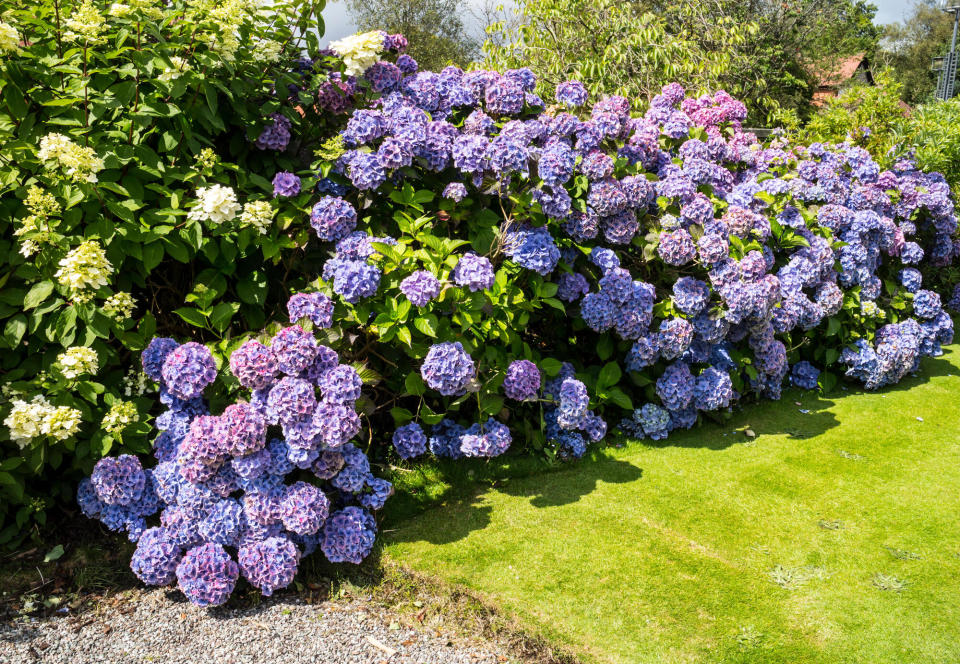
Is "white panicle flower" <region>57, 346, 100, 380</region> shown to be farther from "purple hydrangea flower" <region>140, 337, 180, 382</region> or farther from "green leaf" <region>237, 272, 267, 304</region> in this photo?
"green leaf" <region>237, 272, 267, 304</region>

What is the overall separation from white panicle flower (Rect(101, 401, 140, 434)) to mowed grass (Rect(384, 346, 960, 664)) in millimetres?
1375

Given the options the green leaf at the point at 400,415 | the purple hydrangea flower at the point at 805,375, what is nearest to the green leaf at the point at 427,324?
the green leaf at the point at 400,415

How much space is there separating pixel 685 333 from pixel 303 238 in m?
2.42

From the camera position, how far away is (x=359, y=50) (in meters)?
4.28

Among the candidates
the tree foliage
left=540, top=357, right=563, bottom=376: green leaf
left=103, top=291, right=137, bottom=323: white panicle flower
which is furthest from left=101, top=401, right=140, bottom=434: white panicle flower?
the tree foliage

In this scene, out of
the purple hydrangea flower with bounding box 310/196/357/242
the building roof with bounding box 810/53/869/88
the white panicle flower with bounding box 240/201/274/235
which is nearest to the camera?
the white panicle flower with bounding box 240/201/274/235

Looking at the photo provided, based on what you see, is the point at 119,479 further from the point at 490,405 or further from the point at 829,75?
the point at 829,75

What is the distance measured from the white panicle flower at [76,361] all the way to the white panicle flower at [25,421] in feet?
0.58

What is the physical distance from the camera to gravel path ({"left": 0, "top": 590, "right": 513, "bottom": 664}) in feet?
9.43

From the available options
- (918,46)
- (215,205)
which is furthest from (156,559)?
(918,46)

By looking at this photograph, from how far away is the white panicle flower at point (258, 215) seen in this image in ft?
11.9

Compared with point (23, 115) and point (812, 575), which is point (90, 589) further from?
point (812, 575)

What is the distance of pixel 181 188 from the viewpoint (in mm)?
3906

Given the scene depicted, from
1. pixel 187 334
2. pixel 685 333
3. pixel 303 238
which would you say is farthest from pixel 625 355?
pixel 187 334
